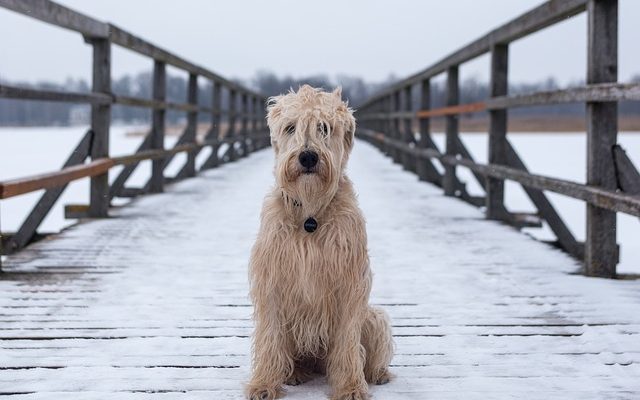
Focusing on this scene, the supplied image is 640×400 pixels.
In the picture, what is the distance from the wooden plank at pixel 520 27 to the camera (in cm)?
475

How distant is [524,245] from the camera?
548 cm

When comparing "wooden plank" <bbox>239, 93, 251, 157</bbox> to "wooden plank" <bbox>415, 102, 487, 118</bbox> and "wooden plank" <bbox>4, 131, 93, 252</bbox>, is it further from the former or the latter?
"wooden plank" <bbox>4, 131, 93, 252</bbox>

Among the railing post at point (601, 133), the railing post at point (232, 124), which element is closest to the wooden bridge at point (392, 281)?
the railing post at point (601, 133)

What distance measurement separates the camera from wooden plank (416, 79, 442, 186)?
10398 mm

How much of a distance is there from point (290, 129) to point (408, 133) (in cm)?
1017

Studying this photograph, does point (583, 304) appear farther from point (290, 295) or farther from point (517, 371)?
point (290, 295)

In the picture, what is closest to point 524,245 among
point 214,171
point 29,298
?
point 29,298

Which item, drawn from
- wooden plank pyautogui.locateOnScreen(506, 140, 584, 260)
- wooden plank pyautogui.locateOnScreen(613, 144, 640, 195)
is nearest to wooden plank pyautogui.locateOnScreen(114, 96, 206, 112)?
wooden plank pyautogui.locateOnScreen(506, 140, 584, 260)

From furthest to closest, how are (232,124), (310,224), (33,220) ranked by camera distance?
(232,124) → (33,220) → (310,224)

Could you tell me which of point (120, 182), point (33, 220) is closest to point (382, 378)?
point (33, 220)

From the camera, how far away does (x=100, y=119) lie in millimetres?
6492

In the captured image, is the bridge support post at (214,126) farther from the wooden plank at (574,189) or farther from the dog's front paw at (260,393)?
the dog's front paw at (260,393)

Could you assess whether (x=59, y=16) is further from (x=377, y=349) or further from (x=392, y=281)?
(x=377, y=349)

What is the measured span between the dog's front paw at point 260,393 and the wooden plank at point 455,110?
4.82 meters
